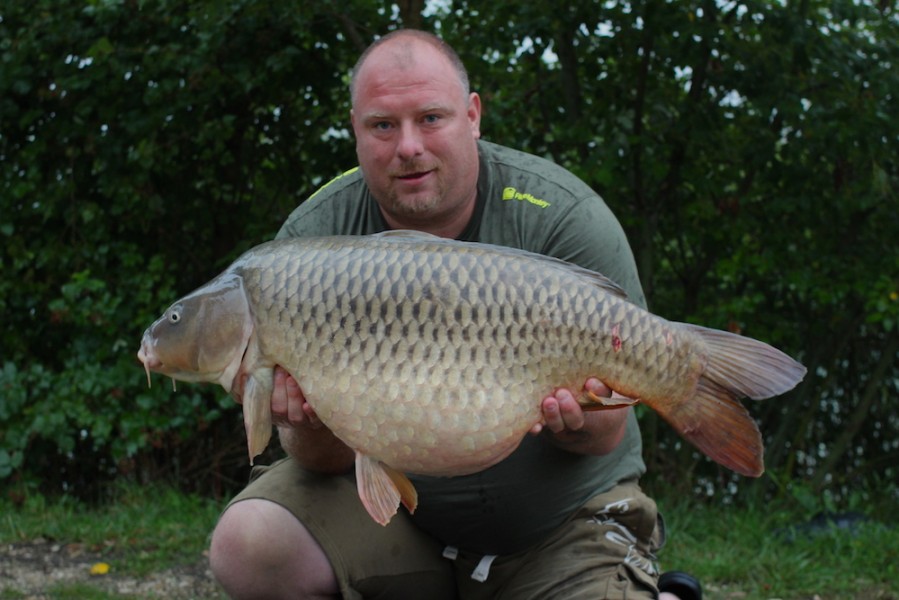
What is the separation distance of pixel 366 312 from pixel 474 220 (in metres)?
0.44

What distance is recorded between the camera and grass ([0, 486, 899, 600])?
107 inches

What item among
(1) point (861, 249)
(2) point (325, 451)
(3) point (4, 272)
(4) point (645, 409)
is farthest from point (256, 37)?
(2) point (325, 451)

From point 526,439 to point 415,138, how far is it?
0.49 m

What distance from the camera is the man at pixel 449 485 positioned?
6.08ft

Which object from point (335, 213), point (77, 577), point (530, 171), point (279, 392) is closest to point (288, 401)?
point (279, 392)

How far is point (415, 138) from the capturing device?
1.85 m

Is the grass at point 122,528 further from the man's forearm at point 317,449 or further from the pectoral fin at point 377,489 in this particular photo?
the pectoral fin at point 377,489

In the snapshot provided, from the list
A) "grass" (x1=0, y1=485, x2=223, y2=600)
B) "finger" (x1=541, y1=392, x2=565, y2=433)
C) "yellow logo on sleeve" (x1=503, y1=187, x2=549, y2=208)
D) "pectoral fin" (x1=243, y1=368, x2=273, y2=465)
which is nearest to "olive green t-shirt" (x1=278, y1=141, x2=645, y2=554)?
"yellow logo on sleeve" (x1=503, y1=187, x2=549, y2=208)

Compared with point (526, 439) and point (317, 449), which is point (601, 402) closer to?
point (526, 439)

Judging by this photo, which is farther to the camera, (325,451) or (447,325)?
(325,451)

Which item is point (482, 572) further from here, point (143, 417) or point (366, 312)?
point (143, 417)

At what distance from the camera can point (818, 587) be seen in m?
2.69

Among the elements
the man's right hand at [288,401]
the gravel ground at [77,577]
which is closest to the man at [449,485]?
the man's right hand at [288,401]

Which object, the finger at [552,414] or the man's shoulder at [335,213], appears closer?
the finger at [552,414]
